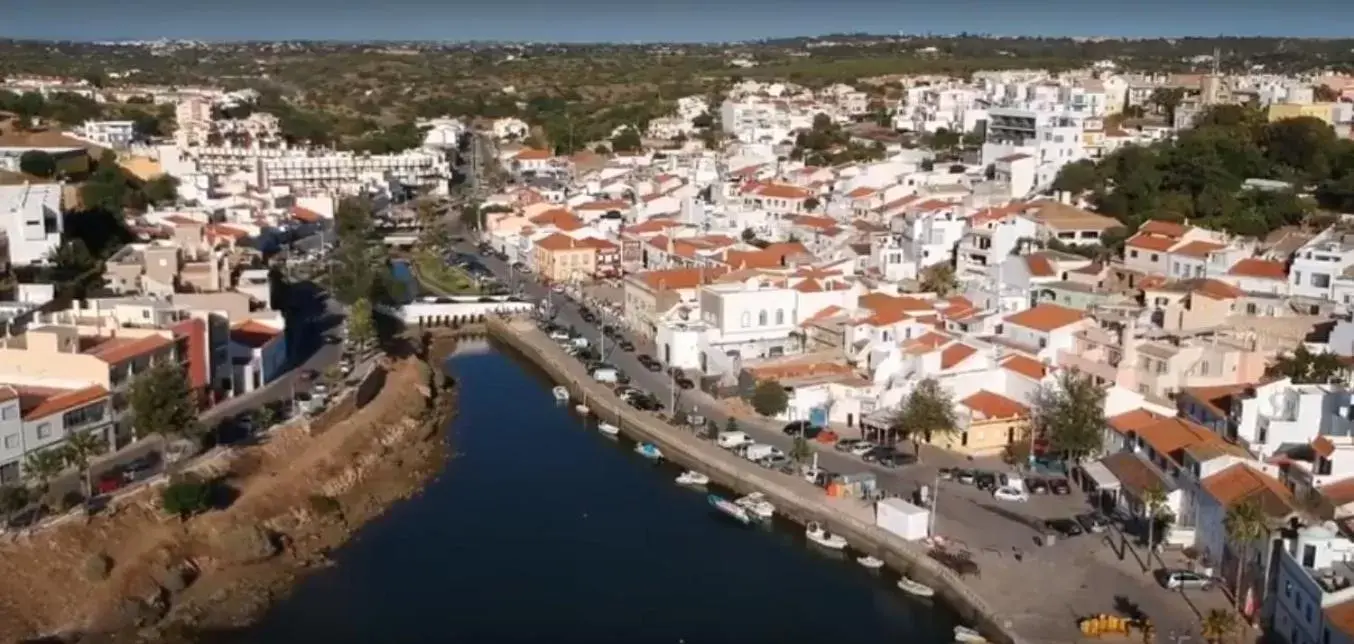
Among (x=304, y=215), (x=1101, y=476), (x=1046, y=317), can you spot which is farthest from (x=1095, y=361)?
(x=304, y=215)

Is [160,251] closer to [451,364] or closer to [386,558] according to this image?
[451,364]

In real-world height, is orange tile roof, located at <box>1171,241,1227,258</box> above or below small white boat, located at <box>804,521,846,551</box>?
above

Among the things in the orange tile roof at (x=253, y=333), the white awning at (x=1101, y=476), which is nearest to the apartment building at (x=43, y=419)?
the orange tile roof at (x=253, y=333)

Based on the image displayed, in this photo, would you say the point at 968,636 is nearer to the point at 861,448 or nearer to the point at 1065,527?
the point at 1065,527

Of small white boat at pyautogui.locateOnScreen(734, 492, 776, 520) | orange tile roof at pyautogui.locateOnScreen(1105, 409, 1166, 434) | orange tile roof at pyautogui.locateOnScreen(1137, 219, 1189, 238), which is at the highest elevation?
orange tile roof at pyautogui.locateOnScreen(1137, 219, 1189, 238)

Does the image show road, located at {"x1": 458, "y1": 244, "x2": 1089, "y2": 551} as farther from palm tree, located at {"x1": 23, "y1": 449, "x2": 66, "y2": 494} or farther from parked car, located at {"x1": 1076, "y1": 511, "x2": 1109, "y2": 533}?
palm tree, located at {"x1": 23, "y1": 449, "x2": 66, "y2": 494}

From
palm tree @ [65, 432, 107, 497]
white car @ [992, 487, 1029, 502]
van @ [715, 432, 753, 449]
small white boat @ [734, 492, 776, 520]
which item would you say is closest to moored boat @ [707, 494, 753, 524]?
small white boat @ [734, 492, 776, 520]
